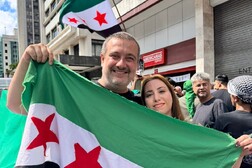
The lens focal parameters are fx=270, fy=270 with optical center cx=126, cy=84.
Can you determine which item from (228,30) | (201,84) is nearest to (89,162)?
(201,84)

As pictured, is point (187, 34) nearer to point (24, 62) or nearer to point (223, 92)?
point (223, 92)

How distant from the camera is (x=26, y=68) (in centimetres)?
171

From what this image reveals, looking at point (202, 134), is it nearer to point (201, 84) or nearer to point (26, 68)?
point (26, 68)

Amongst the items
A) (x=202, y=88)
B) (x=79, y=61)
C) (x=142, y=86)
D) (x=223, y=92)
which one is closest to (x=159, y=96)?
(x=142, y=86)

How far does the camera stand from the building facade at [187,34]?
395 inches

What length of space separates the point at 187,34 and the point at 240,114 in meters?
9.89

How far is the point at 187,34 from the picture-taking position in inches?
478

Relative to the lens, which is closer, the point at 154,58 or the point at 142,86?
the point at 142,86

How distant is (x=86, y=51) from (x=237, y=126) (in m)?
22.0

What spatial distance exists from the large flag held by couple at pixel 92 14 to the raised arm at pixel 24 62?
4586 millimetres

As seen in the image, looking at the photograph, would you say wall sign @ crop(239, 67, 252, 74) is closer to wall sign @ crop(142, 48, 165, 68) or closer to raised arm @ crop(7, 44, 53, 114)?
wall sign @ crop(142, 48, 165, 68)

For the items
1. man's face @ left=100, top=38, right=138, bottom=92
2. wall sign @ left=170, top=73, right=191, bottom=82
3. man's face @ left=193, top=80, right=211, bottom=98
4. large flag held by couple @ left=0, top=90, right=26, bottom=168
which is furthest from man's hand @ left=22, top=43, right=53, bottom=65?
wall sign @ left=170, top=73, right=191, bottom=82

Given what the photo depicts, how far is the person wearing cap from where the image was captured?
104 inches

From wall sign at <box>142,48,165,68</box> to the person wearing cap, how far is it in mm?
11065
